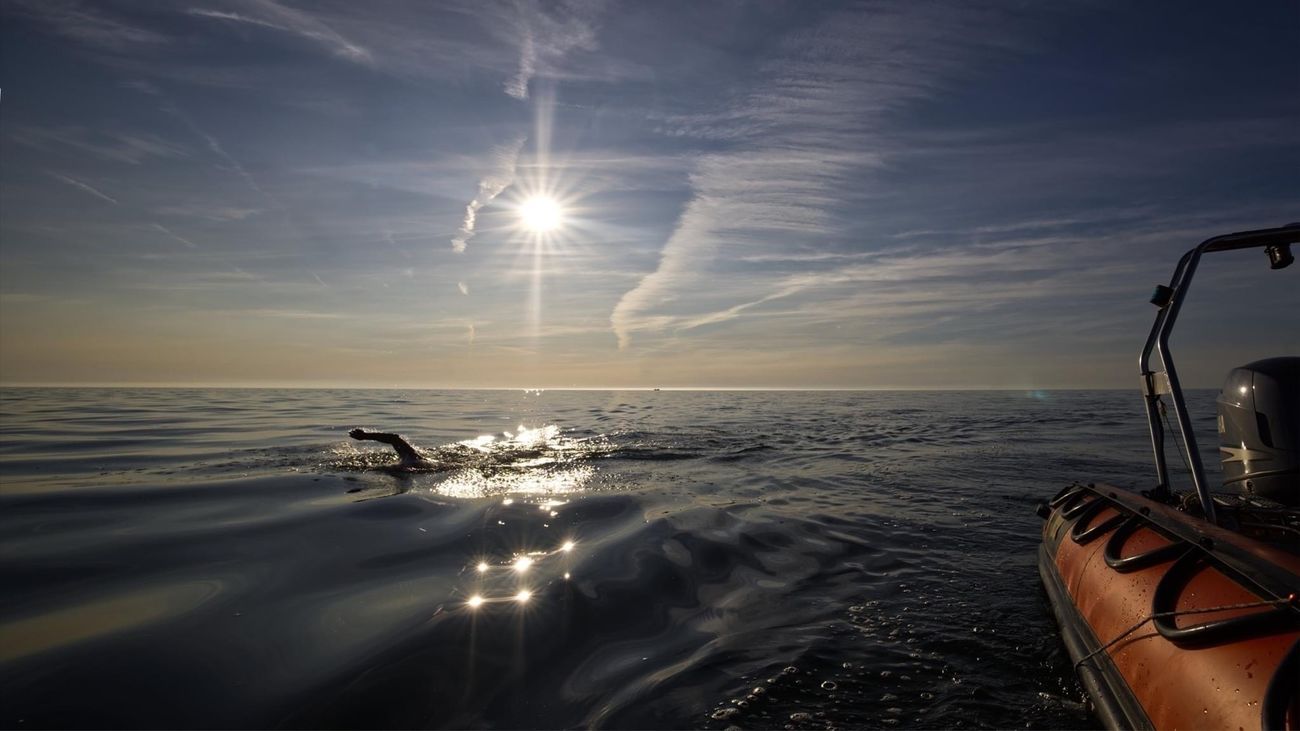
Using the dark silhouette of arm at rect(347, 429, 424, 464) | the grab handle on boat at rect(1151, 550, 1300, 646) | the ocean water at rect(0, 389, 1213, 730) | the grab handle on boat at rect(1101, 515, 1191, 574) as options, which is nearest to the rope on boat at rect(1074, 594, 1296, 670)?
the grab handle on boat at rect(1151, 550, 1300, 646)

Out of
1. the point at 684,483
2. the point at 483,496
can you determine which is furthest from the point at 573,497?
the point at 684,483

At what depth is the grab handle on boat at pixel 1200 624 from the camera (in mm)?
2734

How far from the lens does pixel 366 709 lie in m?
3.90

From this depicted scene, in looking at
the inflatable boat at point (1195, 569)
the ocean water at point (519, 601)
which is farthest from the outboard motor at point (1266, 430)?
the ocean water at point (519, 601)

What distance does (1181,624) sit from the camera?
10.7 ft

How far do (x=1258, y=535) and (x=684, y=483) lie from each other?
8.69 m

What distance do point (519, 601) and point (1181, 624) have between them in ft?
16.6

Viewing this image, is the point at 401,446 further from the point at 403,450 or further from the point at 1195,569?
the point at 1195,569

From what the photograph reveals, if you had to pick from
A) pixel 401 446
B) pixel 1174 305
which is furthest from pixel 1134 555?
pixel 401 446

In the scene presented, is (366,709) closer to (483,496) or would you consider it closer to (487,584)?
(487,584)

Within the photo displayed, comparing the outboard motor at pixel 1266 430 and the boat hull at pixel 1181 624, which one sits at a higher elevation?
the outboard motor at pixel 1266 430

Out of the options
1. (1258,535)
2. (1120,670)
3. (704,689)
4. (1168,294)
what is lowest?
(704,689)

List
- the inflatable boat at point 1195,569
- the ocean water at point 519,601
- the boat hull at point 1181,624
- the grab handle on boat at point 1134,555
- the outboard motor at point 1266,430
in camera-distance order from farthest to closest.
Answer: the outboard motor at point 1266,430
the ocean water at point 519,601
the grab handle on boat at point 1134,555
the inflatable boat at point 1195,569
the boat hull at point 1181,624

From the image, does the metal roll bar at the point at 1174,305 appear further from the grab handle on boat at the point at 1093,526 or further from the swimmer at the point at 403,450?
the swimmer at the point at 403,450
